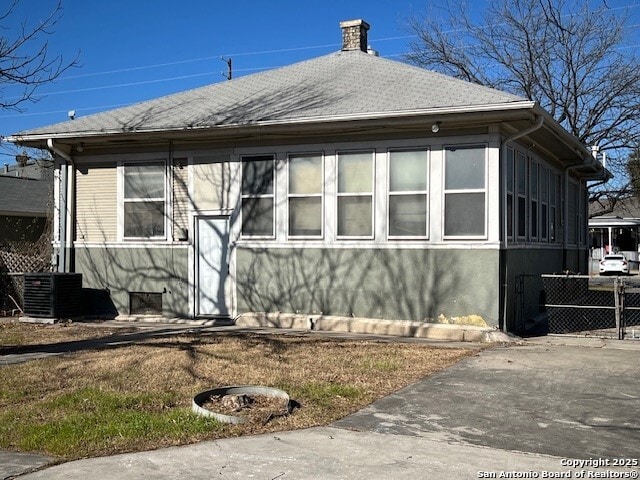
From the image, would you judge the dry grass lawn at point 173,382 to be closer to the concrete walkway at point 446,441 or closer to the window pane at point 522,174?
the concrete walkway at point 446,441

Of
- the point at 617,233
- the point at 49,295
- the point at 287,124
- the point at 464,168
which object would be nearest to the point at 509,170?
the point at 464,168

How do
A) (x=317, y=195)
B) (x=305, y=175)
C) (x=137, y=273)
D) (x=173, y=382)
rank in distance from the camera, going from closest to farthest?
1. (x=173, y=382)
2. (x=317, y=195)
3. (x=305, y=175)
4. (x=137, y=273)

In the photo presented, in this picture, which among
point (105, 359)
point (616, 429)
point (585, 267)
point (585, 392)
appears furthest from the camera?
point (585, 267)

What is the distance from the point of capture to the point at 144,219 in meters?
14.4

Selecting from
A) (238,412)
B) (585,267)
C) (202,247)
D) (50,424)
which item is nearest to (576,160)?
(585,267)

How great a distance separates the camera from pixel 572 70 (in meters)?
28.6

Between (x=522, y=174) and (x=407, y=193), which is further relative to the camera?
(x=522, y=174)

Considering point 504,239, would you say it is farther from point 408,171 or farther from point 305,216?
point 305,216

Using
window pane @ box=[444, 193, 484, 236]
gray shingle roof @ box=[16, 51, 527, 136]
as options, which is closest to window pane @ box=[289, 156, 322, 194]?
gray shingle roof @ box=[16, 51, 527, 136]

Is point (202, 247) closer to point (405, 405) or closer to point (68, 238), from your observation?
point (68, 238)

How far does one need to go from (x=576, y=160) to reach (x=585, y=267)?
631 cm

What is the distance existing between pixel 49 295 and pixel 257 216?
4.58m

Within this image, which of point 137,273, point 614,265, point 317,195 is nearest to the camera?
point 317,195

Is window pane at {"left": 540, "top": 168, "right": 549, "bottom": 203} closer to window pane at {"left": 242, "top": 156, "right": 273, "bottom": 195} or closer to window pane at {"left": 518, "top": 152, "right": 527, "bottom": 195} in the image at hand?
window pane at {"left": 518, "top": 152, "right": 527, "bottom": 195}
